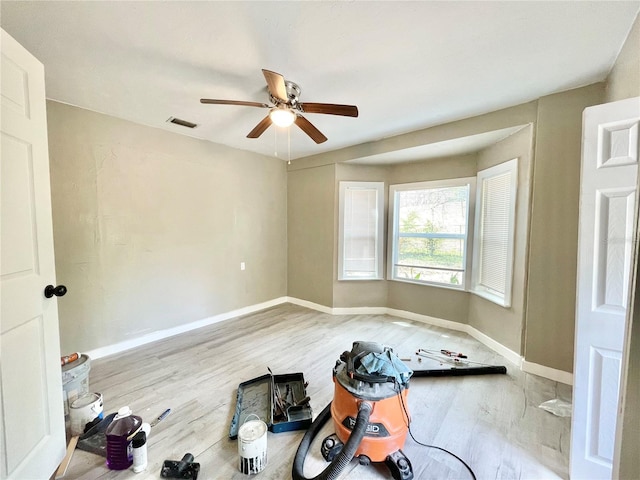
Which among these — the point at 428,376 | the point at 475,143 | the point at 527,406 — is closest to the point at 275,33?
the point at 475,143

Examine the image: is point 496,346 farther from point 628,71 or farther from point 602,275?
point 628,71

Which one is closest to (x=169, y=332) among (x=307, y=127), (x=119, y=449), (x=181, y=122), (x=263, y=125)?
(x=119, y=449)

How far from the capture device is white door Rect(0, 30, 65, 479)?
1.17 m

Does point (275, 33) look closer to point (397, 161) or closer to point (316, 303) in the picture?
point (397, 161)

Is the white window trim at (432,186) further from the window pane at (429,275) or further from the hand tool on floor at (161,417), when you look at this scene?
the hand tool on floor at (161,417)

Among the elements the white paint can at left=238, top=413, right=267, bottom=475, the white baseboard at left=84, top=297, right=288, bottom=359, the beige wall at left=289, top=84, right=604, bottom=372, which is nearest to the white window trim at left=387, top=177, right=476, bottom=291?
the beige wall at left=289, top=84, right=604, bottom=372

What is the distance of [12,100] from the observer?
1.21 meters

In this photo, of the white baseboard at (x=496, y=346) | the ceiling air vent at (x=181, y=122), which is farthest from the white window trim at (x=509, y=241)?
the ceiling air vent at (x=181, y=122)

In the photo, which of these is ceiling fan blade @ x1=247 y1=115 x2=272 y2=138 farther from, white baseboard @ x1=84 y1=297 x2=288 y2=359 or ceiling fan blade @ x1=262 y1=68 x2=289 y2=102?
white baseboard @ x1=84 y1=297 x2=288 y2=359

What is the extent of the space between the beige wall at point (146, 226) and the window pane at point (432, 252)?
2.36 metres

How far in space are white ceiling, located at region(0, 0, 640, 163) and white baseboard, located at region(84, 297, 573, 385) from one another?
2562 millimetres

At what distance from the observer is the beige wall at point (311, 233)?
13.6 feet

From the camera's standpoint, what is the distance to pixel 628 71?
168 centimetres

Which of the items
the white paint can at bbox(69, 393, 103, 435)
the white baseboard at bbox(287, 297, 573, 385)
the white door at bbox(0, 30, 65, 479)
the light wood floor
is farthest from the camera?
the white baseboard at bbox(287, 297, 573, 385)
